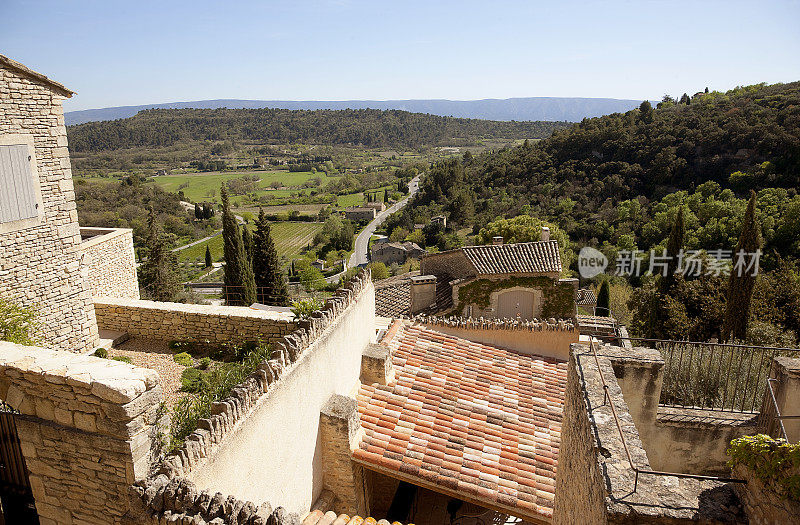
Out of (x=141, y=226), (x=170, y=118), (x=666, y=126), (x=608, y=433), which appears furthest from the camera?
(x=170, y=118)

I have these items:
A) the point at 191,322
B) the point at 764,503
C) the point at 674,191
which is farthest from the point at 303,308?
the point at 674,191

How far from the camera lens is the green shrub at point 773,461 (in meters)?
2.93

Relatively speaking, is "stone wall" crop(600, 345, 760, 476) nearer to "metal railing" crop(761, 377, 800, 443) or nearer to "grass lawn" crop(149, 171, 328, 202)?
"metal railing" crop(761, 377, 800, 443)

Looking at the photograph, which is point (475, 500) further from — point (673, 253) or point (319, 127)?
point (319, 127)

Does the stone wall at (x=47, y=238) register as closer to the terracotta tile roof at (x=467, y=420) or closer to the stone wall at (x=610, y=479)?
the terracotta tile roof at (x=467, y=420)

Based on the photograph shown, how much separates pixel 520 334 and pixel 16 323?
9.48m

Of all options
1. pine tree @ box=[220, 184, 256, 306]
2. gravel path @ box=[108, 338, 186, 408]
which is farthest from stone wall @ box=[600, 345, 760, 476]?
pine tree @ box=[220, 184, 256, 306]

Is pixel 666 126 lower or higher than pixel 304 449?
higher

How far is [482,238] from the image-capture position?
33.3 m

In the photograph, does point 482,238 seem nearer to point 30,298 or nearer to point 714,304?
point 714,304

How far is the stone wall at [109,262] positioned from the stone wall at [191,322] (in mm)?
2097

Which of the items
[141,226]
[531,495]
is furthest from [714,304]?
[141,226]

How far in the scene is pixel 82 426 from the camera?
432 cm

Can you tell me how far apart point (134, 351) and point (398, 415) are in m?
5.20
